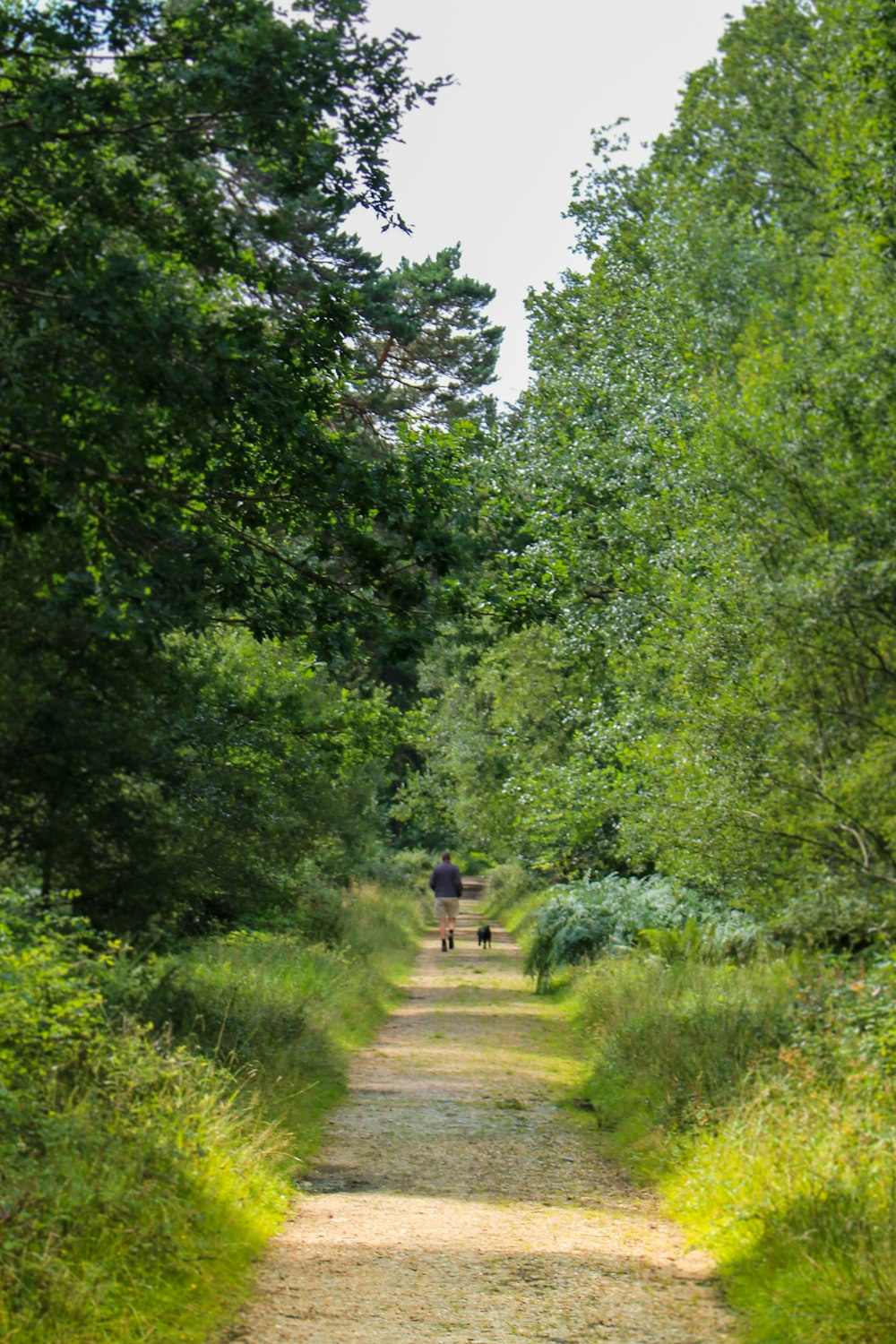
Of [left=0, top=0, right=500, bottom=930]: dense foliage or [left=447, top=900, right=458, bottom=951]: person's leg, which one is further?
[left=447, top=900, right=458, bottom=951]: person's leg

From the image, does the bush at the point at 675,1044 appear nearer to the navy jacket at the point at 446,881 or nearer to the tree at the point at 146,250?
the tree at the point at 146,250

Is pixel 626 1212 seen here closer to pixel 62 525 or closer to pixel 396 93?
pixel 62 525

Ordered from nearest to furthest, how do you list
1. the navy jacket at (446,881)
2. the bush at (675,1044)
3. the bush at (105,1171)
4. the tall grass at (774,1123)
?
1. the bush at (105,1171)
2. the tall grass at (774,1123)
3. the bush at (675,1044)
4. the navy jacket at (446,881)

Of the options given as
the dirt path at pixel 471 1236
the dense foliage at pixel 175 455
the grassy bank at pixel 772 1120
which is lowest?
the dirt path at pixel 471 1236

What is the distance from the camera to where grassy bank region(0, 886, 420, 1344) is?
5.93 metres

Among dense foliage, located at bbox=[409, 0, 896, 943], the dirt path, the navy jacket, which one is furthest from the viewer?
the navy jacket

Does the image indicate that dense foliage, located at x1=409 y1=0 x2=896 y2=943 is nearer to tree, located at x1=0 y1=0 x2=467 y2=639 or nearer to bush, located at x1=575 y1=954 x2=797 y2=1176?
bush, located at x1=575 y1=954 x2=797 y2=1176

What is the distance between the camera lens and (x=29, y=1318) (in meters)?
5.52

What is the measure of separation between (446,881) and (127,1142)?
22274mm

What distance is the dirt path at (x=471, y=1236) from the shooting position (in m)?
6.57

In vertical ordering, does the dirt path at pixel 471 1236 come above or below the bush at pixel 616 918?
below

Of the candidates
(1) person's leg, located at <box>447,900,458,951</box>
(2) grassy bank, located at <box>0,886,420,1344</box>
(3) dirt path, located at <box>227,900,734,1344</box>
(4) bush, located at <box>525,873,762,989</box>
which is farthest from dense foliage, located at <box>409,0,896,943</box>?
(2) grassy bank, located at <box>0,886,420,1344</box>

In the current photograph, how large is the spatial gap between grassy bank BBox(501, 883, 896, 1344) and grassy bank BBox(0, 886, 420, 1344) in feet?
8.24

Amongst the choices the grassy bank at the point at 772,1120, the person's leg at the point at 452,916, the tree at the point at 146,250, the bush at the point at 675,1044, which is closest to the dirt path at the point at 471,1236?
the grassy bank at the point at 772,1120
